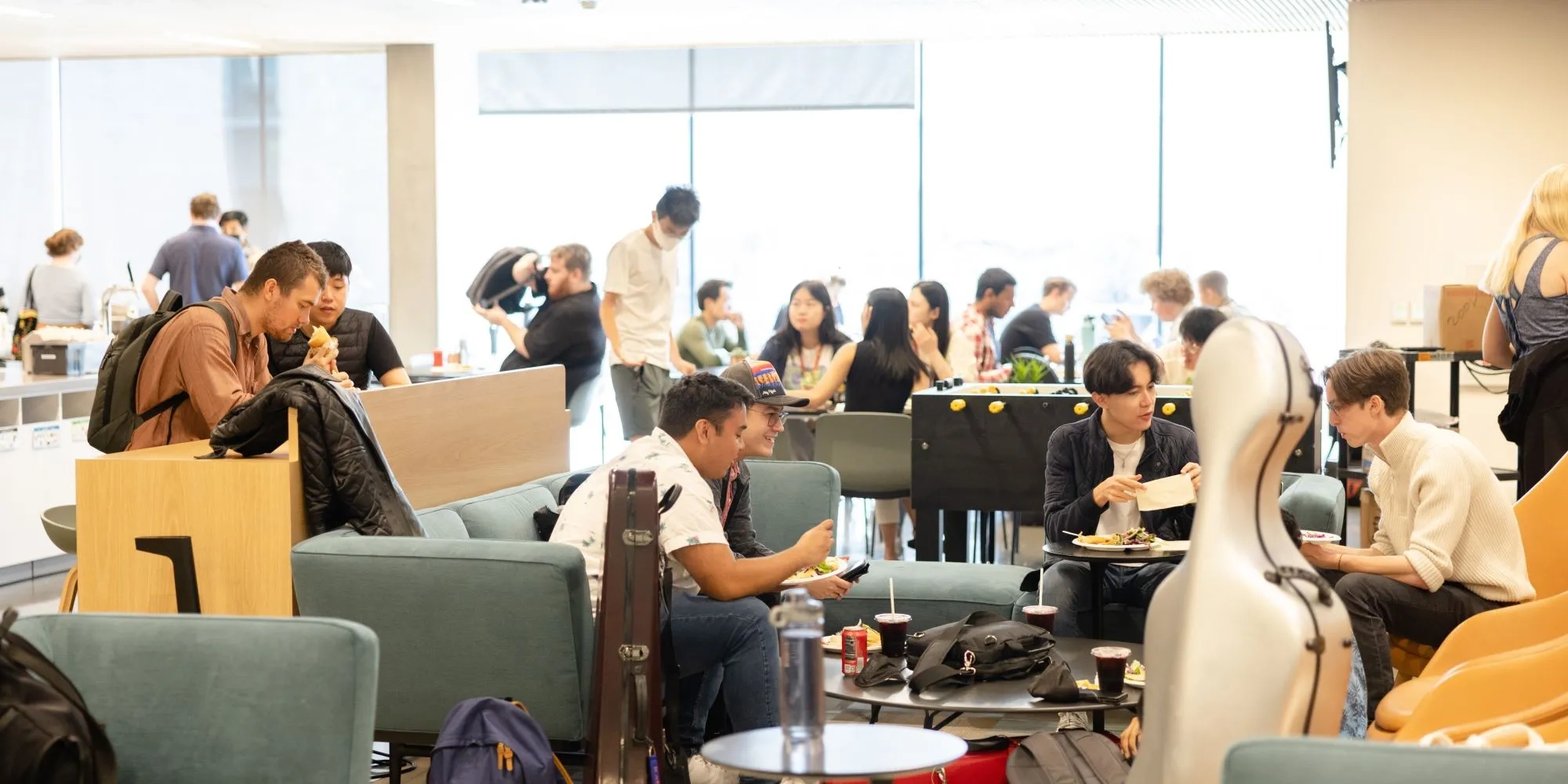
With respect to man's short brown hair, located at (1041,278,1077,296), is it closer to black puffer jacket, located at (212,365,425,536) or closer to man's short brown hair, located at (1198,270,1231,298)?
man's short brown hair, located at (1198,270,1231,298)

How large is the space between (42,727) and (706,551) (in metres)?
1.67

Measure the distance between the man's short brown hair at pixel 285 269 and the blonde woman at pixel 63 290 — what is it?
531 cm

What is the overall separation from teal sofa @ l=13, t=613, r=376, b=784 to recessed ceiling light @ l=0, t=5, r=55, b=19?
8641 mm

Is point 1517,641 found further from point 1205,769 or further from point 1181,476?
point 1205,769

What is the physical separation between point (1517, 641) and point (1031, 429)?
8.40 ft

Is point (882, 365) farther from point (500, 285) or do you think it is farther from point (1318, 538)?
point (1318, 538)

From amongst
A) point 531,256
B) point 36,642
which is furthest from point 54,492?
point 36,642

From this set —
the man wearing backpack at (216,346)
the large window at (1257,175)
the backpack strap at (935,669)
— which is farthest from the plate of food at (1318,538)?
the large window at (1257,175)

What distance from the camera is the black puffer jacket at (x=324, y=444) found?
349cm

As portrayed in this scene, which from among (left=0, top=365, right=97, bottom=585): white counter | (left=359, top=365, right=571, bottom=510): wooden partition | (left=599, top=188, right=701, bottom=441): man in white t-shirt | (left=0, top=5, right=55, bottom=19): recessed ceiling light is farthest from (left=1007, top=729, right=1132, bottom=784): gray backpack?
(left=0, top=5, right=55, bottom=19): recessed ceiling light

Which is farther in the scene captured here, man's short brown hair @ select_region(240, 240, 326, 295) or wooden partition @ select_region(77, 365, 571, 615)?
man's short brown hair @ select_region(240, 240, 326, 295)

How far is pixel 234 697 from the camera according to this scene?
224cm

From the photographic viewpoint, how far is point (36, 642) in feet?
7.54

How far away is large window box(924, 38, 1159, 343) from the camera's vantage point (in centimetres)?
1120
